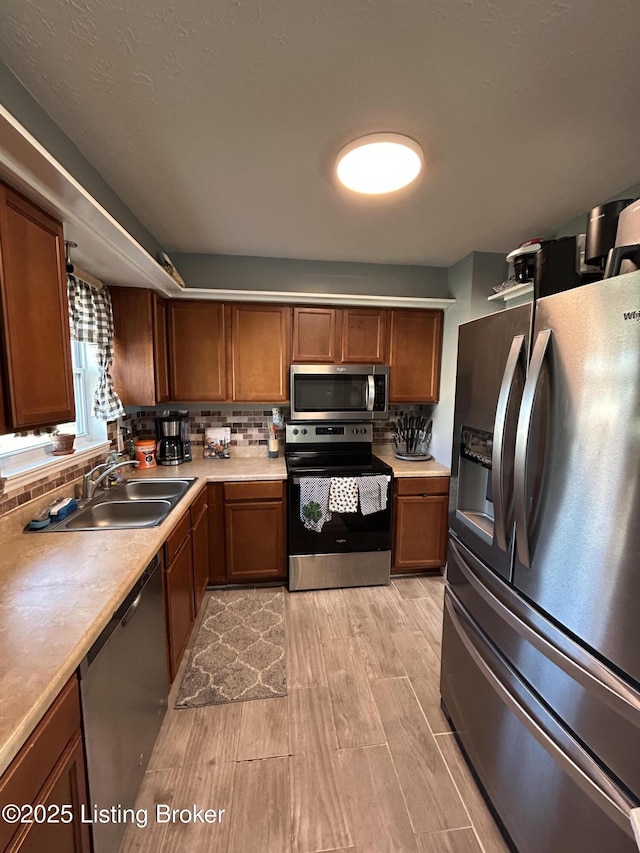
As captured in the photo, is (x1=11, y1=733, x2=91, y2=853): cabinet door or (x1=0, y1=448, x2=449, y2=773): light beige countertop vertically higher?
(x1=0, y1=448, x2=449, y2=773): light beige countertop

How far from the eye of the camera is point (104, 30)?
0.98 metres

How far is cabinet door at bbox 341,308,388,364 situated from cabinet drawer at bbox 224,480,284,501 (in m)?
1.16

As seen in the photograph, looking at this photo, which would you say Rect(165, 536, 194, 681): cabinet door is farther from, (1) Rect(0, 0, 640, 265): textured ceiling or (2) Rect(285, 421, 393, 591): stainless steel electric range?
(1) Rect(0, 0, 640, 265): textured ceiling

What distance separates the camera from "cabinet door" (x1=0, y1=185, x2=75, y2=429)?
1089 millimetres

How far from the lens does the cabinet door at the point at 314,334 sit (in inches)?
111

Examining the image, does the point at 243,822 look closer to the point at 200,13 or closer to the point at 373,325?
the point at 200,13

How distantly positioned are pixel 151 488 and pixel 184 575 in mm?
649

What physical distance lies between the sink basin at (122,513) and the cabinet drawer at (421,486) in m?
1.63

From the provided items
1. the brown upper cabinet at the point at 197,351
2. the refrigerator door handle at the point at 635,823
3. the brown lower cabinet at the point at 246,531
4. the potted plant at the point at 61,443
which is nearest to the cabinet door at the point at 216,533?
→ the brown lower cabinet at the point at 246,531

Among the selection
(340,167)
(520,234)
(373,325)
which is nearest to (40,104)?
(340,167)

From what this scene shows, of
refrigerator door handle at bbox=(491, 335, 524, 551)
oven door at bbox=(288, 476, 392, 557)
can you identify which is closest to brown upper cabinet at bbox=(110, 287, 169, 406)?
oven door at bbox=(288, 476, 392, 557)

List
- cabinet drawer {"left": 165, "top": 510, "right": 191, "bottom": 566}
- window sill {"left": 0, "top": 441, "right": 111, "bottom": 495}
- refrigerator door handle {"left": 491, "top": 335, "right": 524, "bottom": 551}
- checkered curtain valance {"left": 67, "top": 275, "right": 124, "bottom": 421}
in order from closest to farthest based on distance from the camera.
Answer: refrigerator door handle {"left": 491, "top": 335, "right": 524, "bottom": 551}, window sill {"left": 0, "top": 441, "right": 111, "bottom": 495}, cabinet drawer {"left": 165, "top": 510, "right": 191, "bottom": 566}, checkered curtain valance {"left": 67, "top": 275, "right": 124, "bottom": 421}

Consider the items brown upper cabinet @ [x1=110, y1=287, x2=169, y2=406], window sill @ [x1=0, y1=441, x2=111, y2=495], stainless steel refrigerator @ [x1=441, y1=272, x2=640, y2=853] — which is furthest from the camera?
brown upper cabinet @ [x1=110, y1=287, x2=169, y2=406]

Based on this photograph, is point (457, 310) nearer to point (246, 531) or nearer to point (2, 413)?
point (246, 531)
